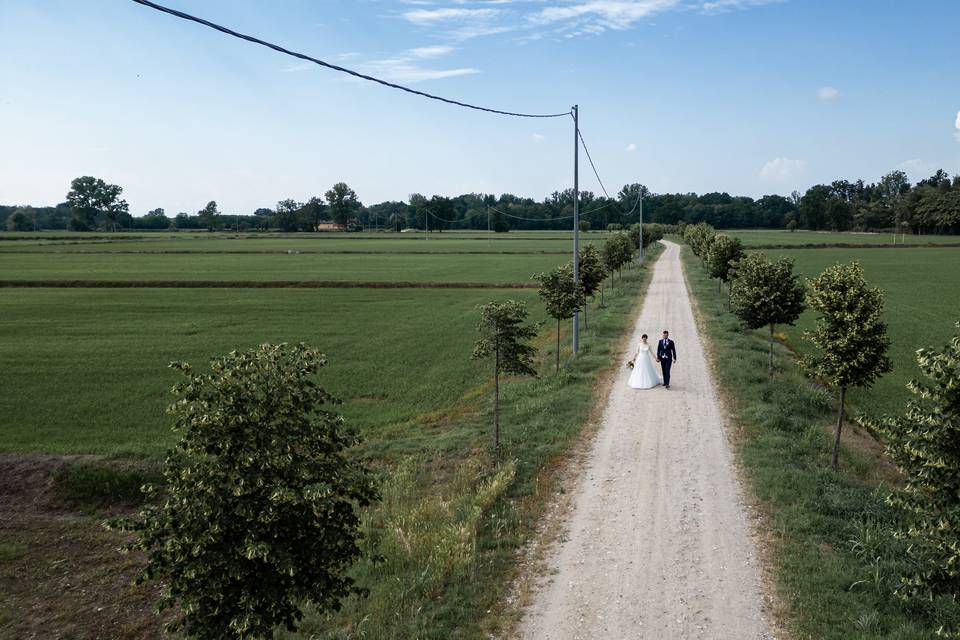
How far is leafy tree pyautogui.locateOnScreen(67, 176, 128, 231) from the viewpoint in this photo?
600ft

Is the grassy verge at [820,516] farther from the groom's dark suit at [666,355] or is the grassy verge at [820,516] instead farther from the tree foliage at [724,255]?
the tree foliage at [724,255]

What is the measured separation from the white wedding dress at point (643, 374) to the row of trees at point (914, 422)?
18.4 feet

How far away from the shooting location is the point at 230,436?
25.1 feet

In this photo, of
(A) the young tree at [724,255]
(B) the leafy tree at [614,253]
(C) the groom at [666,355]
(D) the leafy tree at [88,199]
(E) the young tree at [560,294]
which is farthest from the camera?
(D) the leafy tree at [88,199]

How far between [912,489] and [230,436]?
29.9 feet

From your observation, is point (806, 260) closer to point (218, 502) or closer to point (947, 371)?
point (947, 371)

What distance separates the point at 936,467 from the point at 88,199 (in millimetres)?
216883

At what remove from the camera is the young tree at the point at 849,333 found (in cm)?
1650

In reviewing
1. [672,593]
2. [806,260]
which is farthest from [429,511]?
[806,260]

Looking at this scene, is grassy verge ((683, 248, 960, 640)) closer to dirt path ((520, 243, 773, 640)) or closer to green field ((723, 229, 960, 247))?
dirt path ((520, 243, 773, 640))

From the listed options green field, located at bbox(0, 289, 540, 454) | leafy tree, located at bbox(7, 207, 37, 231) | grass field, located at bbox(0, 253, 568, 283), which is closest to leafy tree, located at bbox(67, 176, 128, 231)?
leafy tree, located at bbox(7, 207, 37, 231)

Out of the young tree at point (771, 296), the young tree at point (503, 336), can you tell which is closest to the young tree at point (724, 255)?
the young tree at point (771, 296)

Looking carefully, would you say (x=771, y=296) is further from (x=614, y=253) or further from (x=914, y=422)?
(x=614, y=253)

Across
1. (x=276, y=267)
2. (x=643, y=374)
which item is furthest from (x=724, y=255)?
(x=276, y=267)
